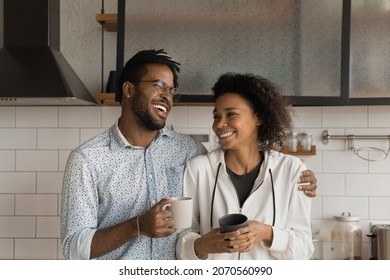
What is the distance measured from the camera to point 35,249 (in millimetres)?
2330

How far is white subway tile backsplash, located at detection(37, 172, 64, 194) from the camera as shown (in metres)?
2.34

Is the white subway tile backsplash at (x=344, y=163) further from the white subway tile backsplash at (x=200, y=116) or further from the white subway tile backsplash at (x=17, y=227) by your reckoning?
the white subway tile backsplash at (x=17, y=227)

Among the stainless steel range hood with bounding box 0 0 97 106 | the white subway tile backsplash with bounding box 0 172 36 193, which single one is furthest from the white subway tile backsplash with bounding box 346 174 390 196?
the white subway tile backsplash with bounding box 0 172 36 193

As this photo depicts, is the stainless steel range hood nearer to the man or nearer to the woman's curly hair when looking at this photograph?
the man

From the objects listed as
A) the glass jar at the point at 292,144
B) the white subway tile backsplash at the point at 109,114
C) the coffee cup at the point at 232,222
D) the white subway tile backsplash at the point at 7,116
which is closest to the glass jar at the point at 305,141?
the glass jar at the point at 292,144

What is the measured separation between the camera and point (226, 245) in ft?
3.78

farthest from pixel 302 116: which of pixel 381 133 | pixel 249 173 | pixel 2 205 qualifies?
pixel 2 205

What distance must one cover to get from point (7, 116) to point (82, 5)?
0.58 m

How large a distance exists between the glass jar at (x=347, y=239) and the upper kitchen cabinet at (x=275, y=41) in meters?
0.51

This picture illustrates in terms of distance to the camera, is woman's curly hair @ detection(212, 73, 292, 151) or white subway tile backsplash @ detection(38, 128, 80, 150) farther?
white subway tile backsplash @ detection(38, 128, 80, 150)

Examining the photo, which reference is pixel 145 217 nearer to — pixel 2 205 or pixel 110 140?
pixel 110 140

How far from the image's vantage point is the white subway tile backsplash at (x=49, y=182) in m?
2.34

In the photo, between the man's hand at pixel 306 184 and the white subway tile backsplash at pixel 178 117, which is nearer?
the man's hand at pixel 306 184

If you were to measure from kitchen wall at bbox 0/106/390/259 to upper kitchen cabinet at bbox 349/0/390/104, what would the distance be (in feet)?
0.87
